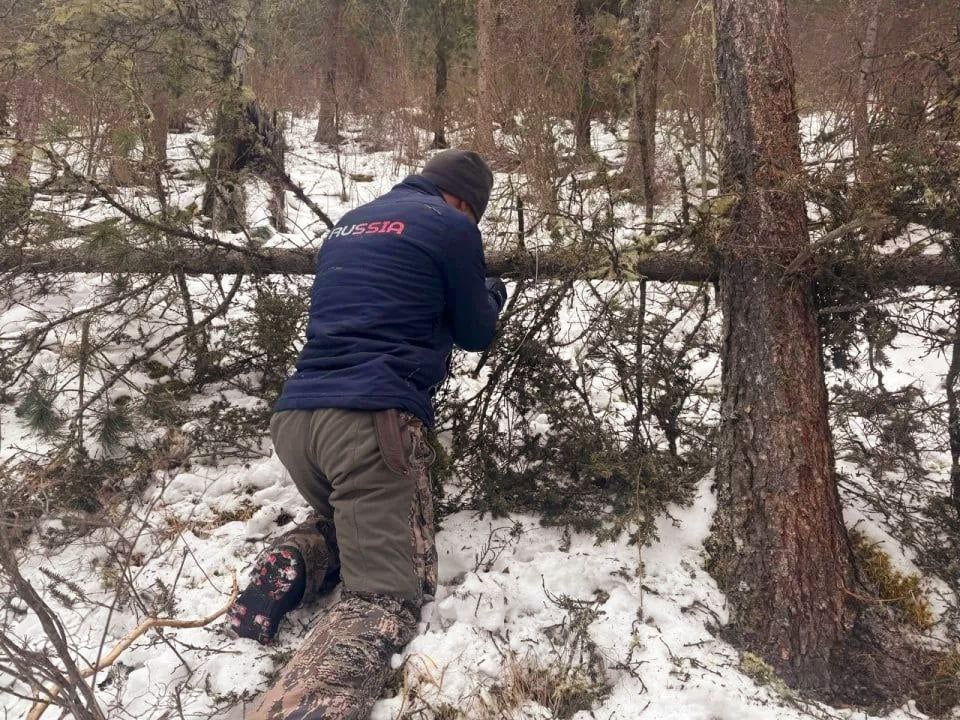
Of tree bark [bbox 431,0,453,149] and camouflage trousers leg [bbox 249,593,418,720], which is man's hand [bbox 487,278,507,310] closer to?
camouflage trousers leg [bbox 249,593,418,720]

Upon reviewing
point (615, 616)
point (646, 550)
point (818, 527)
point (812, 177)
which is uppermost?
point (812, 177)

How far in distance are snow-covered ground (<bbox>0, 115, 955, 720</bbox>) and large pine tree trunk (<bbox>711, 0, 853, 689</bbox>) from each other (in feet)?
0.67

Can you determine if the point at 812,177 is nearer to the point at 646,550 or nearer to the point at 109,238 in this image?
the point at 646,550

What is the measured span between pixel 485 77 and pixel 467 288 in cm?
486

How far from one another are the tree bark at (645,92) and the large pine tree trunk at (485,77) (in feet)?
5.23

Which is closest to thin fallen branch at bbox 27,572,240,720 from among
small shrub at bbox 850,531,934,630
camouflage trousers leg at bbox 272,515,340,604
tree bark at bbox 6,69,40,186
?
camouflage trousers leg at bbox 272,515,340,604

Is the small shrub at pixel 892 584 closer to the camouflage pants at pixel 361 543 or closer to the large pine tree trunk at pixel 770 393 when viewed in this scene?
the large pine tree trunk at pixel 770 393

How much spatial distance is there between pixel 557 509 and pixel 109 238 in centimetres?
246

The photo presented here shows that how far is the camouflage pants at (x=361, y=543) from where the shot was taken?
1.80 meters

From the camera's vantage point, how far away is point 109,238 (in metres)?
2.83

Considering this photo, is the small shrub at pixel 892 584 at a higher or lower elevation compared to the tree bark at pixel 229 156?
lower

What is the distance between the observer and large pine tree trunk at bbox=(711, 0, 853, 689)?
2127 millimetres

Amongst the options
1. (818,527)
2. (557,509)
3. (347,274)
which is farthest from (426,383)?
(818,527)

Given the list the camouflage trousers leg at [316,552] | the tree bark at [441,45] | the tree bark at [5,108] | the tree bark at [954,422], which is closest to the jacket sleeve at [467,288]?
the camouflage trousers leg at [316,552]
